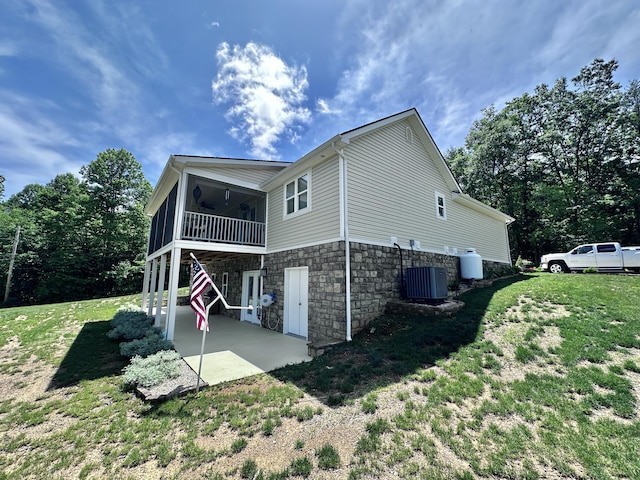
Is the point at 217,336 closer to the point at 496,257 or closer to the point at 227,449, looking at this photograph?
the point at 227,449

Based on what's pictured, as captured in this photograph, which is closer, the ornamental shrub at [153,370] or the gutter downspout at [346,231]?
the ornamental shrub at [153,370]

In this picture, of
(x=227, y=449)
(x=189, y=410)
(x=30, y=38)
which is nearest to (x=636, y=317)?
(x=227, y=449)

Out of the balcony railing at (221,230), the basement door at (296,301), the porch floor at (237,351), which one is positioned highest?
the balcony railing at (221,230)

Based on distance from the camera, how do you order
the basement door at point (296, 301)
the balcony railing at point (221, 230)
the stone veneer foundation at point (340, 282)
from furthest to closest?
1. the balcony railing at point (221, 230)
2. the basement door at point (296, 301)
3. the stone veneer foundation at point (340, 282)

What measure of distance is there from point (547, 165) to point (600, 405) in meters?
27.9

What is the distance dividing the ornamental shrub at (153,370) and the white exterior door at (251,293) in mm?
5166

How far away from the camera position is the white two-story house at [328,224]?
24.6 feet

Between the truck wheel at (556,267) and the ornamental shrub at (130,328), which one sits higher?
the truck wheel at (556,267)

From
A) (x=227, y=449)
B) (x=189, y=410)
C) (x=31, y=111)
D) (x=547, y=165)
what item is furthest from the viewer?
(x=547, y=165)

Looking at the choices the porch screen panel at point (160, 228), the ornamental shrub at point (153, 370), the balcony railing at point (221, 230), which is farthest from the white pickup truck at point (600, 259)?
the porch screen panel at point (160, 228)

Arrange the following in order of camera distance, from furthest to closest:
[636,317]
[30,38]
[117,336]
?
[117,336], [30,38], [636,317]

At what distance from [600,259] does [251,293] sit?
54.6 ft

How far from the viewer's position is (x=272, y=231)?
1021 cm

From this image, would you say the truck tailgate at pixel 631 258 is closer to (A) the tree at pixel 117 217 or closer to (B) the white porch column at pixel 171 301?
(B) the white porch column at pixel 171 301
